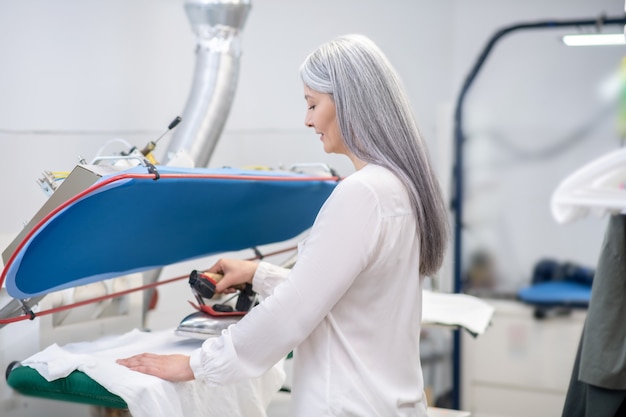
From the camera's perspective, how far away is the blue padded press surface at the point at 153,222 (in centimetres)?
162

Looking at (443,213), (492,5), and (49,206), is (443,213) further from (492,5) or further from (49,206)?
(492,5)

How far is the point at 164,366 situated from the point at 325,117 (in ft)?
1.84

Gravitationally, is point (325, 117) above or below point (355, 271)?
above

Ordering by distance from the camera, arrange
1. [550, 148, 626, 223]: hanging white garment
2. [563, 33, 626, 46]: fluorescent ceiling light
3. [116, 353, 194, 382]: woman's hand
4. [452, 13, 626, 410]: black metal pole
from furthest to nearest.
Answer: [452, 13, 626, 410]: black metal pole
[563, 33, 626, 46]: fluorescent ceiling light
[550, 148, 626, 223]: hanging white garment
[116, 353, 194, 382]: woman's hand

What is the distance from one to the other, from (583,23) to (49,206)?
2684 millimetres

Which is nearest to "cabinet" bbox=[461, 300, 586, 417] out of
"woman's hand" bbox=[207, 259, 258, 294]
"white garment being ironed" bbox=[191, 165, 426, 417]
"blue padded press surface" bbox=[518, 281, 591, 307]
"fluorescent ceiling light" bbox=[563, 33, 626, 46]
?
"blue padded press surface" bbox=[518, 281, 591, 307]

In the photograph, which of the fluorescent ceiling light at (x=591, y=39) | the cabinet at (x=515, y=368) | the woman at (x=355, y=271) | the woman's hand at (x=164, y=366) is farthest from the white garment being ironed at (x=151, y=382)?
the cabinet at (x=515, y=368)

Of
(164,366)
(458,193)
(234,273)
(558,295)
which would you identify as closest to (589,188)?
(234,273)

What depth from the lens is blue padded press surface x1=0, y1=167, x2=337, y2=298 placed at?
1621 mm

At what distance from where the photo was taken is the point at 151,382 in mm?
1624

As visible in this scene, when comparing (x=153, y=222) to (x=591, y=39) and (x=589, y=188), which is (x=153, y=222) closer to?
(x=589, y=188)

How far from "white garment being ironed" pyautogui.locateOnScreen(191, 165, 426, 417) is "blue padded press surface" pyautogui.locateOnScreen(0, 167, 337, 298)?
352 millimetres

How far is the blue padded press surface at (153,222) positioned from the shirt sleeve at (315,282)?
366mm

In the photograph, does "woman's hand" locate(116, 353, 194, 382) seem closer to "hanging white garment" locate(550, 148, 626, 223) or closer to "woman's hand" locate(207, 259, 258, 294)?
"woman's hand" locate(207, 259, 258, 294)
